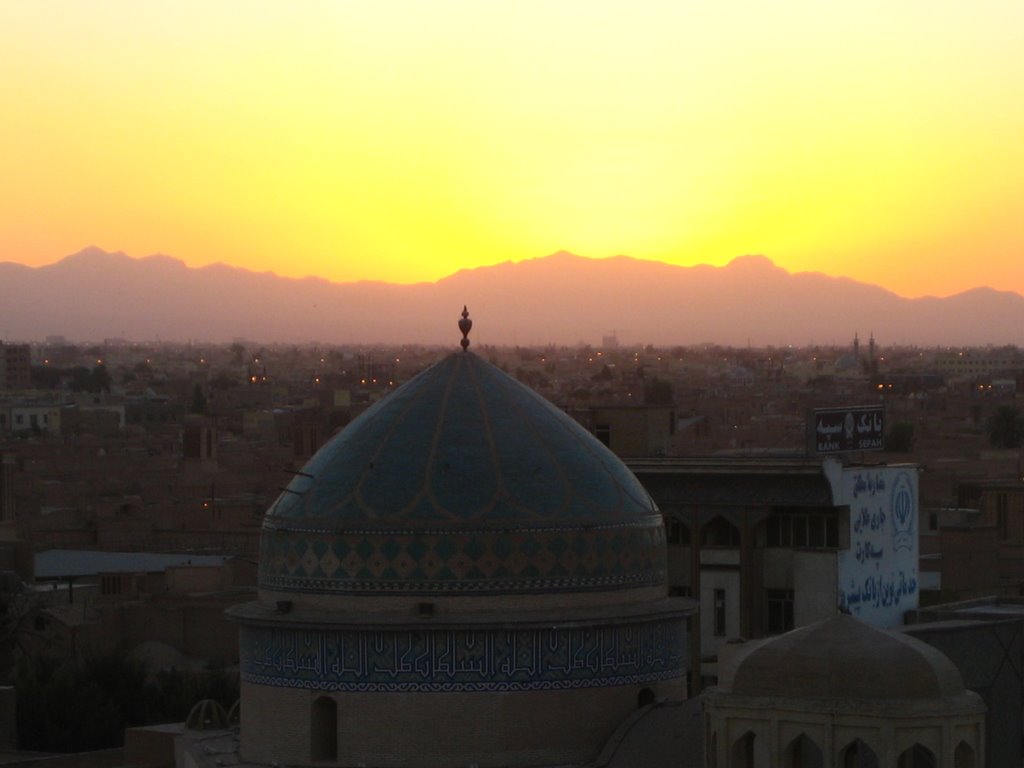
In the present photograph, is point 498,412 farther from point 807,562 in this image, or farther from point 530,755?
point 807,562

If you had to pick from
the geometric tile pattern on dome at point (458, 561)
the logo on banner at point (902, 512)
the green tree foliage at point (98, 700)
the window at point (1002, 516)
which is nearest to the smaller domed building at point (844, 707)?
the geometric tile pattern on dome at point (458, 561)

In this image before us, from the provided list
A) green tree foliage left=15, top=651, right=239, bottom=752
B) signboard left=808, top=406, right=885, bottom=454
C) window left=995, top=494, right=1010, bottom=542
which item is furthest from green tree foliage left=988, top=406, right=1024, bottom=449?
green tree foliage left=15, top=651, right=239, bottom=752

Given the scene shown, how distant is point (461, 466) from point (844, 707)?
3370 millimetres

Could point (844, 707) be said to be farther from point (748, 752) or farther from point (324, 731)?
point (324, 731)

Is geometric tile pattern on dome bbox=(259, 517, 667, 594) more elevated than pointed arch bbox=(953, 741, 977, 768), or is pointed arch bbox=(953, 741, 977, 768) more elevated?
geometric tile pattern on dome bbox=(259, 517, 667, 594)

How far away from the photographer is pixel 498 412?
51.6 feet

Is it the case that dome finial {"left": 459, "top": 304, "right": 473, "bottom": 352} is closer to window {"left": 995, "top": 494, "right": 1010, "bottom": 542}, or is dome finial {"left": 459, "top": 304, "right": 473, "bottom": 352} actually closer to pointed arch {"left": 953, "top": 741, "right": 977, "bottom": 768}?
pointed arch {"left": 953, "top": 741, "right": 977, "bottom": 768}

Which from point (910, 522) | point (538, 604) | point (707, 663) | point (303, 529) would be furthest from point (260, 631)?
point (910, 522)

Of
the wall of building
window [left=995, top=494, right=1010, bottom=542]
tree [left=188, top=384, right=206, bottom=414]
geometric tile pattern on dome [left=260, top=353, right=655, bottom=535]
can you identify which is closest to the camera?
the wall of building

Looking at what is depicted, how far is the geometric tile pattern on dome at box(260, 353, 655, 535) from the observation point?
15.2 meters

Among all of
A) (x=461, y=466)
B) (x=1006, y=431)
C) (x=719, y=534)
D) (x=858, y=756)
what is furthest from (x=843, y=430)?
(x=1006, y=431)

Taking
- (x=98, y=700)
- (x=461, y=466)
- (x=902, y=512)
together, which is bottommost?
(x=98, y=700)

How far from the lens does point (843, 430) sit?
79.6ft

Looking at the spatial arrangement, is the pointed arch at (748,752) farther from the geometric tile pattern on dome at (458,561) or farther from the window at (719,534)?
the window at (719,534)
